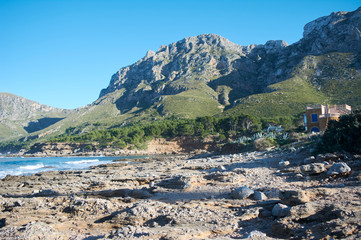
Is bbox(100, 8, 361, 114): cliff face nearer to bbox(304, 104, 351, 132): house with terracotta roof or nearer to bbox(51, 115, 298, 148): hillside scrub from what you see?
bbox(51, 115, 298, 148): hillside scrub

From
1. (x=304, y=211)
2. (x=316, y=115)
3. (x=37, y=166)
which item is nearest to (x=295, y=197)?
(x=304, y=211)

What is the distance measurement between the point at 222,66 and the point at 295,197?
143 m

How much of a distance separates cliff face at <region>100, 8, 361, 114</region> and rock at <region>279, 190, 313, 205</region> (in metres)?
86.8

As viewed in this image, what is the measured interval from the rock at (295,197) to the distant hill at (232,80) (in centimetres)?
6122

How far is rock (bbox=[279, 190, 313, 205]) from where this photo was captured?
20.9 ft

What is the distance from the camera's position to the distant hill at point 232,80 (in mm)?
77562

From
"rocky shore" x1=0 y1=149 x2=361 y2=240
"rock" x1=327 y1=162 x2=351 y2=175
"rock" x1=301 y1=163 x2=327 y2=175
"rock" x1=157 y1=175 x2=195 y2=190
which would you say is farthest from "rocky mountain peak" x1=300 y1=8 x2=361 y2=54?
"rocky shore" x1=0 y1=149 x2=361 y2=240

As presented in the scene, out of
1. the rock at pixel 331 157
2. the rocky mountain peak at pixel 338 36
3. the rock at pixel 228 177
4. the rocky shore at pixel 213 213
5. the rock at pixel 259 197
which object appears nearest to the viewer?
the rocky shore at pixel 213 213

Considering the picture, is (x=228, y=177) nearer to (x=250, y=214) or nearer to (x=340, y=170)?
(x=340, y=170)

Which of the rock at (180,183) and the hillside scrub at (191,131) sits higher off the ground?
the hillside scrub at (191,131)

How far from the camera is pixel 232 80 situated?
426 feet

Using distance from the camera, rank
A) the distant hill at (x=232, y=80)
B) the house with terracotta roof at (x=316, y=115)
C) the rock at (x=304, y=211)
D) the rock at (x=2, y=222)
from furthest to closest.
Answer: the distant hill at (x=232, y=80) < the house with terracotta roof at (x=316, y=115) < the rock at (x=2, y=222) < the rock at (x=304, y=211)

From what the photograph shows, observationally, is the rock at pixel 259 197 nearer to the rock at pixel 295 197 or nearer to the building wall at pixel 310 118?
the rock at pixel 295 197

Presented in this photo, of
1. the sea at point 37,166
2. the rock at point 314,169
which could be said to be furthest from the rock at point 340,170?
the sea at point 37,166
